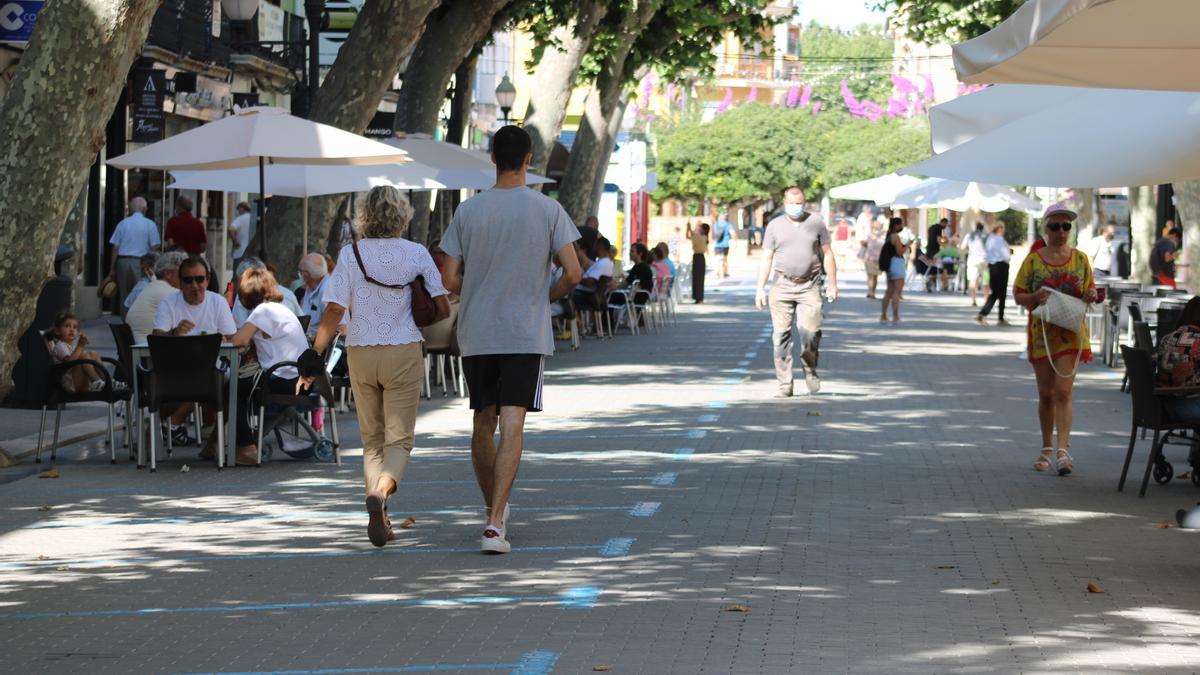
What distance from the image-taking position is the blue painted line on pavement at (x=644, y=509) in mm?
10234

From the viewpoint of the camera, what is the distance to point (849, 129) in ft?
327

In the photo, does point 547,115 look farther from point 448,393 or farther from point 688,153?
point 688,153

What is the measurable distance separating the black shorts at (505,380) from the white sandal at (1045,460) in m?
4.60

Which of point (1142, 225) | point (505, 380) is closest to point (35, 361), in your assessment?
point (505, 380)

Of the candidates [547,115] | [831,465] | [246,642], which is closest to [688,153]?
[547,115]

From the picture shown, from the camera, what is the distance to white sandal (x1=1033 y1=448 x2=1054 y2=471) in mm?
12539

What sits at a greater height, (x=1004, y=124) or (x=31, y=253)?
(x=1004, y=124)

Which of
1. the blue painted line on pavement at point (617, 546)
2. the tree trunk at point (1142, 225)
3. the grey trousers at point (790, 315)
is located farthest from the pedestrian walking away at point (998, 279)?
the blue painted line on pavement at point (617, 546)

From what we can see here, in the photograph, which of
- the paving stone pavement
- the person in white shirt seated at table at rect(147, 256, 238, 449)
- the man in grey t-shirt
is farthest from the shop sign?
the man in grey t-shirt

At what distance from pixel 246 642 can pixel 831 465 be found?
6341 mm

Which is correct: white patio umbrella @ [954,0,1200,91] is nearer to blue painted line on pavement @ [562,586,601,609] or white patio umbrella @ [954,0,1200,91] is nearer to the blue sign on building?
blue painted line on pavement @ [562,586,601,609]

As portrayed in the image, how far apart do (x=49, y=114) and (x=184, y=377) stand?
1862 mm

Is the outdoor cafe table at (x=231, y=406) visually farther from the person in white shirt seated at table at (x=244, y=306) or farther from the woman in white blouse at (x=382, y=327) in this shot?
the woman in white blouse at (x=382, y=327)

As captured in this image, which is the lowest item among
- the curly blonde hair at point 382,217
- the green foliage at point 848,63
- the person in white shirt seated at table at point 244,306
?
the person in white shirt seated at table at point 244,306
